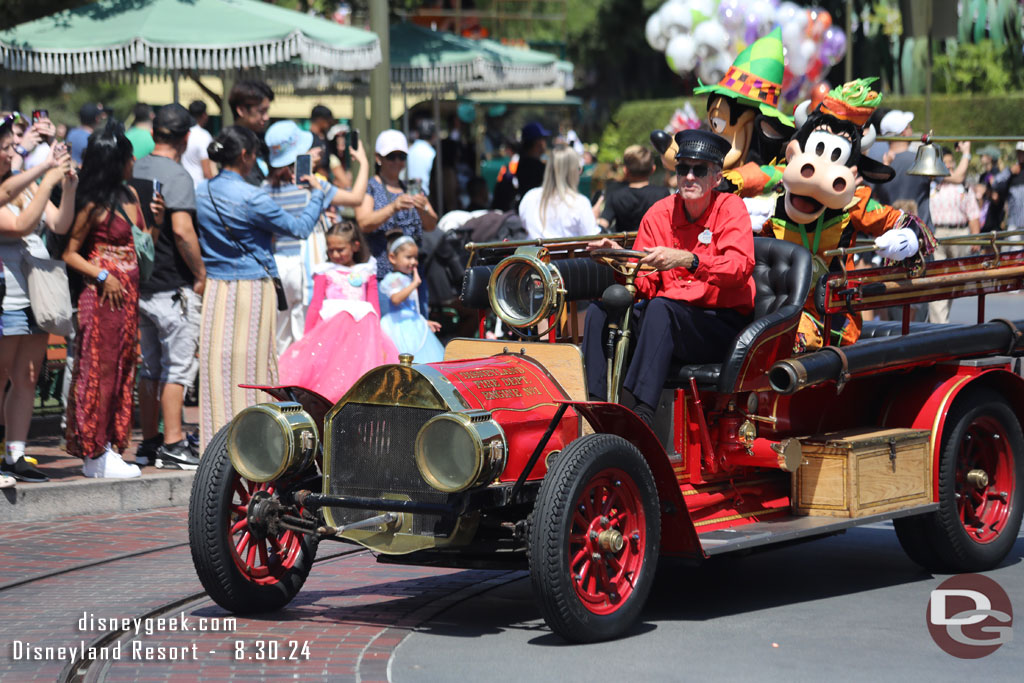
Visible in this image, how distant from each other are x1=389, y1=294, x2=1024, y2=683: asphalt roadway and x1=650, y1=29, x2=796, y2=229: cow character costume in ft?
6.50

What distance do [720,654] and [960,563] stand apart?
A: 182cm

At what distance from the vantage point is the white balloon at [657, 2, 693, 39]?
68.6 feet

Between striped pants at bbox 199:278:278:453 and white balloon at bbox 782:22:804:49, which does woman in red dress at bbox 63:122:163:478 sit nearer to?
striped pants at bbox 199:278:278:453

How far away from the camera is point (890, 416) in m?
6.89

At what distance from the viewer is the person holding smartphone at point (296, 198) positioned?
9.46 meters

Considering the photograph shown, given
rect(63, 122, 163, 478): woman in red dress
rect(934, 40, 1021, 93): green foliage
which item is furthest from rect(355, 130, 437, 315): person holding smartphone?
rect(934, 40, 1021, 93): green foliage

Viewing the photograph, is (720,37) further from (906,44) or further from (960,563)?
(906,44)

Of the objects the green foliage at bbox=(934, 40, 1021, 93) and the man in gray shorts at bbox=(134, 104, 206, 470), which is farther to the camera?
the green foliage at bbox=(934, 40, 1021, 93)

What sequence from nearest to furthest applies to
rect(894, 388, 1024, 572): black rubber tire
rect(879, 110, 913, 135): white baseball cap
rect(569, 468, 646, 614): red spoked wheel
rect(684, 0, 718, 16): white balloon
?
rect(569, 468, 646, 614): red spoked wheel < rect(894, 388, 1024, 572): black rubber tire < rect(879, 110, 913, 135): white baseball cap < rect(684, 0, 718, 16): white balloon

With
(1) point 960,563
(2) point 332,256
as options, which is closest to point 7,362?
(2) point 332,256

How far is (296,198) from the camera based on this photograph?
948 cm

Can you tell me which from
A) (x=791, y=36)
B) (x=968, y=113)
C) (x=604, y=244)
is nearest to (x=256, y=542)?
(x=604, y=244)

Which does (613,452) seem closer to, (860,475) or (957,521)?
(860,475)

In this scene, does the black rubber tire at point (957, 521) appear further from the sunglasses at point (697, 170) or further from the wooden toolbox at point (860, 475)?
the sunglasses at point (697, 170)
